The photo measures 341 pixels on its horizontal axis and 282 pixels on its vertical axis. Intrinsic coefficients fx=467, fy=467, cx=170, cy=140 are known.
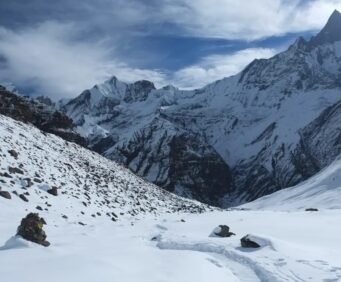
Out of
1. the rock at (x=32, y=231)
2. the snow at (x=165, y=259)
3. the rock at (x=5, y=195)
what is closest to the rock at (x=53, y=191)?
the rock at (x=5, y=195)

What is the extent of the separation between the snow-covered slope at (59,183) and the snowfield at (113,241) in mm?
139

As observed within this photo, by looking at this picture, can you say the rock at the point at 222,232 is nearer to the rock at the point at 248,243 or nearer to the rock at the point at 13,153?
the rock at the point at 248,243

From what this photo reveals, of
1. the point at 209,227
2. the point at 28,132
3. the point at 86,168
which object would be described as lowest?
the point at 209,227

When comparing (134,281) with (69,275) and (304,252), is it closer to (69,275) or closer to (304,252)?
(69,275)

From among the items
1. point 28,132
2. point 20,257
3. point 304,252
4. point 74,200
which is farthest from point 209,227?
point 28,132

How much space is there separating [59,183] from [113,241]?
17825 mm

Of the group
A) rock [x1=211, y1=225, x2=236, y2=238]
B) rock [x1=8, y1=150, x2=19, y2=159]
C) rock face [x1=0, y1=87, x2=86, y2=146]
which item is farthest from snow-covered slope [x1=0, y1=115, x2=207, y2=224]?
rock face [x1=0, y1=87, x2=86, y2=146]

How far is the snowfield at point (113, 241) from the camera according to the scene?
13.8 meters

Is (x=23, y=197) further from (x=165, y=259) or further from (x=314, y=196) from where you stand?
(x=314, y=196)

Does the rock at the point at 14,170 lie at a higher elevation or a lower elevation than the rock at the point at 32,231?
higher

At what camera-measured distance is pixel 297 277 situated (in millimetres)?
15156

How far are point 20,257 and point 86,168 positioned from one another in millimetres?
40084

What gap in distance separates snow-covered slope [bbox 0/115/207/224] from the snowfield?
14cm

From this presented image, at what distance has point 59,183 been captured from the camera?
38531 millimetres
